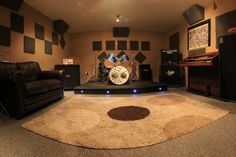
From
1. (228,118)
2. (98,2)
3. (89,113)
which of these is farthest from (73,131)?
(98,2)

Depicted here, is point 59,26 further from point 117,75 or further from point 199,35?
point 199,35

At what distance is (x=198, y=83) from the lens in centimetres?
398

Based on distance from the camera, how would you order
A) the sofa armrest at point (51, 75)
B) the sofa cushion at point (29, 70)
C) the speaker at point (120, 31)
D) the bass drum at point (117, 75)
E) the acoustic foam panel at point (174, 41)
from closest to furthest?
the sofa cushion at point (29, 70)
the sofa armrest at point (51, 75)
the bass drum at point (117, 75)
the acoustic foam panel at point (174, 41)
the speaker at point (120, 31)

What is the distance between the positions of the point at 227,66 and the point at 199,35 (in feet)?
6.13

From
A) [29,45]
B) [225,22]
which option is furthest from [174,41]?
[29,45]

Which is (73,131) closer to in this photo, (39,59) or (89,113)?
(89,113)

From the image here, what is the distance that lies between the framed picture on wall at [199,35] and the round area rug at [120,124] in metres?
2.47

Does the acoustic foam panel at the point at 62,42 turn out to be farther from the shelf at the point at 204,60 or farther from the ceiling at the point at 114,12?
the shelf at the point at 204,60

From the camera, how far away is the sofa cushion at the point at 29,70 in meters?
3.14

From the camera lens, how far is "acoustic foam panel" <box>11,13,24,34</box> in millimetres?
3559

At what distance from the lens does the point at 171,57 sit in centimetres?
562

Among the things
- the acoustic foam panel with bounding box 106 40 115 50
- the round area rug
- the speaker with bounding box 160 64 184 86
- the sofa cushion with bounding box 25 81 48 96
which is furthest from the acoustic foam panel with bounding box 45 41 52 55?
the speaker with bounding box 160 64 184 86

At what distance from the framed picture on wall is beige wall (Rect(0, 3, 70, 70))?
4.53 m

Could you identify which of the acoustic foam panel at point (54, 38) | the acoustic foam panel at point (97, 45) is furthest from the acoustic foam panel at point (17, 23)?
the acoustic foam panel at point (97, 45)
